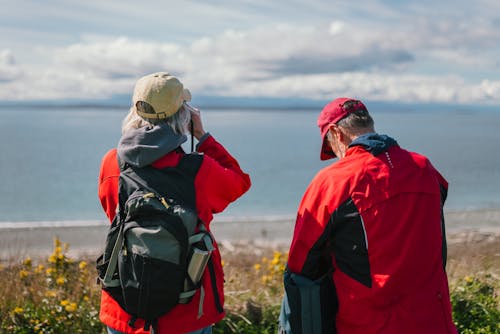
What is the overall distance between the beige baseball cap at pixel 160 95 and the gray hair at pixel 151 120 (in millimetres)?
19

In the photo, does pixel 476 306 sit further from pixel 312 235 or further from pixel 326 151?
pixel 312 235

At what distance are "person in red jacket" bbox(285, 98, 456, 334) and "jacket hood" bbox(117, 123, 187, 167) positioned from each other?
70cm

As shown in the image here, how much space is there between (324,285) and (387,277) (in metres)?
0.31

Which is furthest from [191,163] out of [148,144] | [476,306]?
[476,306]

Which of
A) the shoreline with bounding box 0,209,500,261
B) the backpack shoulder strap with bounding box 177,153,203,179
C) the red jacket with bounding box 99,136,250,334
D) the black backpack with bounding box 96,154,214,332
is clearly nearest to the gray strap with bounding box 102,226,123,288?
the black backpack with bounding box 96,154,214,332

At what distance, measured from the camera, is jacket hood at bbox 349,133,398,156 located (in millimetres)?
2703

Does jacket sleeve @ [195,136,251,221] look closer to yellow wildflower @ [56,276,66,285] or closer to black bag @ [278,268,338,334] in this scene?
black bag @ [278,268,338,334]

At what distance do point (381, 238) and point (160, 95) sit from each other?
1.24m

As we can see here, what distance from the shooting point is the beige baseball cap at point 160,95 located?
280cm

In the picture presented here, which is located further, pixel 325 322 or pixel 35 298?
pixel 35 298

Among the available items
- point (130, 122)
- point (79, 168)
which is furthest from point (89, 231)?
point (79, 168)

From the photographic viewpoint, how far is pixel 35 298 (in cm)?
485

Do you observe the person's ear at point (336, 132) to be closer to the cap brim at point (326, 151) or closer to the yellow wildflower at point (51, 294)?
the cap brim at point (326, 151)

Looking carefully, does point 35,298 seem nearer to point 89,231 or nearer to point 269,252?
point 269,252
